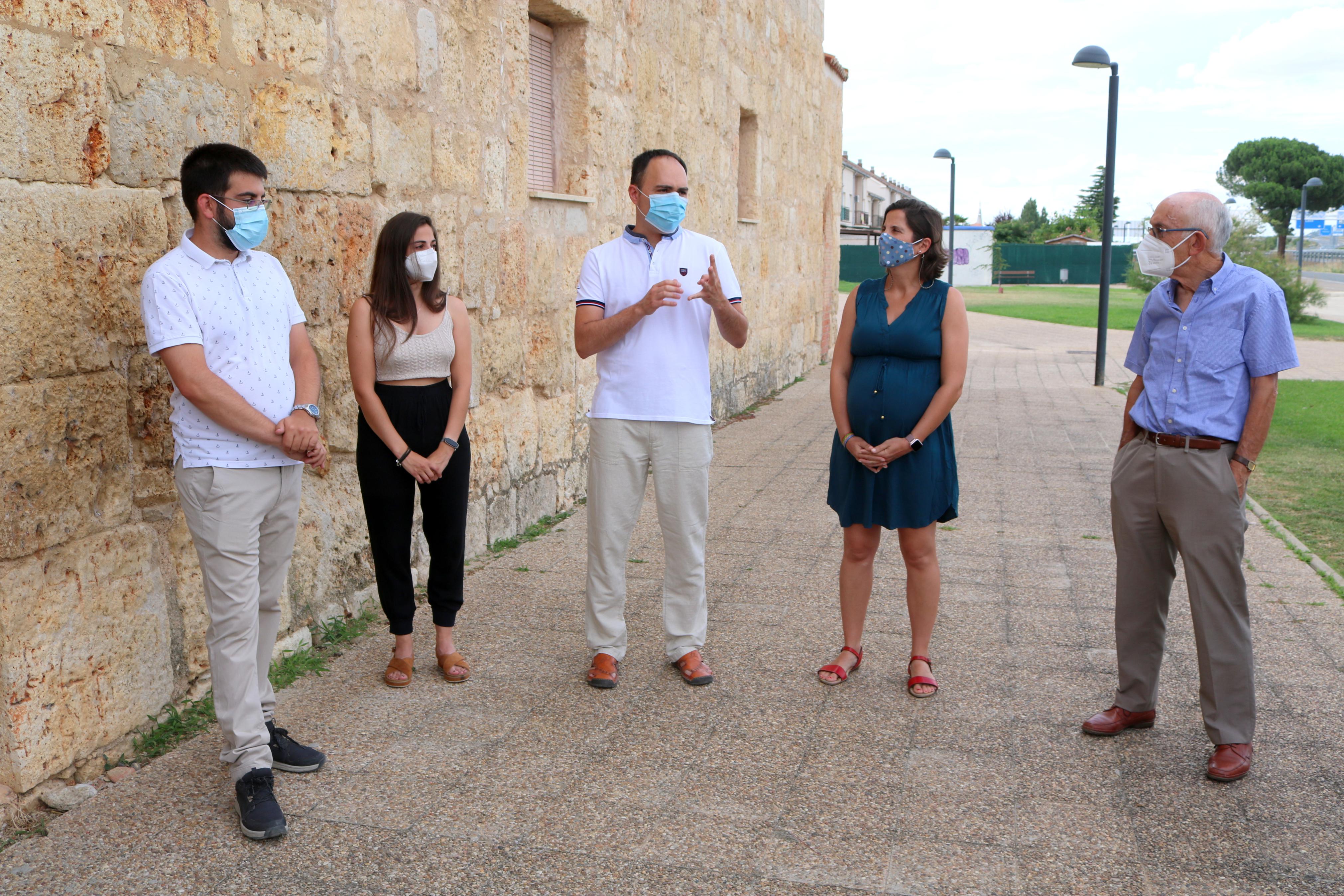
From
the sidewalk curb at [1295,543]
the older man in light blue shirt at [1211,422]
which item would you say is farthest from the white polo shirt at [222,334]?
the sidewalk curb at [1295,543]

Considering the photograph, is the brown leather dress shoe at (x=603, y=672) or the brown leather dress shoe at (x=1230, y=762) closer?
the brown leather dress shoe at (x=1230, y=762)

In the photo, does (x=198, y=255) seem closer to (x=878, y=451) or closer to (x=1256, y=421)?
(x=878, y=451)

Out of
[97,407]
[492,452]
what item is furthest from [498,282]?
[97,407]

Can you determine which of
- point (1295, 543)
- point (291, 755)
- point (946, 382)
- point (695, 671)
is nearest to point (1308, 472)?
point (1295, 543)

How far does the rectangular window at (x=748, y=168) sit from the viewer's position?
1174 centimetres

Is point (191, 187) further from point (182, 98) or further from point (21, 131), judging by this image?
point (182, 98)

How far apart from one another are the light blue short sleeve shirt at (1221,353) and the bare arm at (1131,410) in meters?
0.13

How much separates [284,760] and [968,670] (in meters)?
2.46

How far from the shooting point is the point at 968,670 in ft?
13.8

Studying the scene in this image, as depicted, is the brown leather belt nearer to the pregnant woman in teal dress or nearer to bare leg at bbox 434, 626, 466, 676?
the pregnant woman in teal dress

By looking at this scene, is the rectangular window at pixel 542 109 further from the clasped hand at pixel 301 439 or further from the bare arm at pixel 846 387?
the clasped hand at pixel 301 439

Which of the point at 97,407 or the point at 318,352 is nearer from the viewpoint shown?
the point at 97,407

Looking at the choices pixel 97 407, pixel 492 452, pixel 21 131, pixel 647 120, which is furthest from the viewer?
pixel 647 120

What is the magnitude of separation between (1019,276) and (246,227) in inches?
2171
